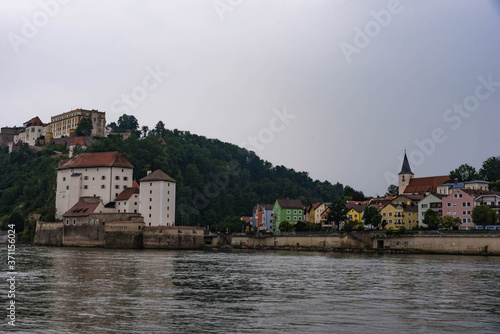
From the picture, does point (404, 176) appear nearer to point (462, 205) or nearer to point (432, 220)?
point (462, 205)

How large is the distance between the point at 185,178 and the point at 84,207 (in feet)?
120

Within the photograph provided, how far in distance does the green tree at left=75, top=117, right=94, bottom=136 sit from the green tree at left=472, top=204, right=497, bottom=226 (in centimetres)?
8582

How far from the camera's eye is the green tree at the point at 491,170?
334ft

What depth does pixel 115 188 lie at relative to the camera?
3317 inches

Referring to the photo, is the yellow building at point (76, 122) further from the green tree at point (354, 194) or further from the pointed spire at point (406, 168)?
the pointed spire at point (406, 168)

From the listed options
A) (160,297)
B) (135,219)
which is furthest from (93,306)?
(135,219)

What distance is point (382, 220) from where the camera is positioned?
86.1 metres

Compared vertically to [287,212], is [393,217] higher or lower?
lower

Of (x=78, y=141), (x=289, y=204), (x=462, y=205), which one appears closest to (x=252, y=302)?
(x=462, y=205)

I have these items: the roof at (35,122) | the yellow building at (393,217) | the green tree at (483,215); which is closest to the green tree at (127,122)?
the roof at (35,122)

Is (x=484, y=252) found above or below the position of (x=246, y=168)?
below

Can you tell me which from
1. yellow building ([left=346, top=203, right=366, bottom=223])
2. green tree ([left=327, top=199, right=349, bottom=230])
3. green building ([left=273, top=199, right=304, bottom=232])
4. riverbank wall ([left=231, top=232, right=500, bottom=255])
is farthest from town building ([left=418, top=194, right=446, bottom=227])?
green building ([left=273, top=199, right=304, bottom=232])

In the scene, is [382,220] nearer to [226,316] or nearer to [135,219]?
[135,219]

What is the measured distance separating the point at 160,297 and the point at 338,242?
54.1 meters
